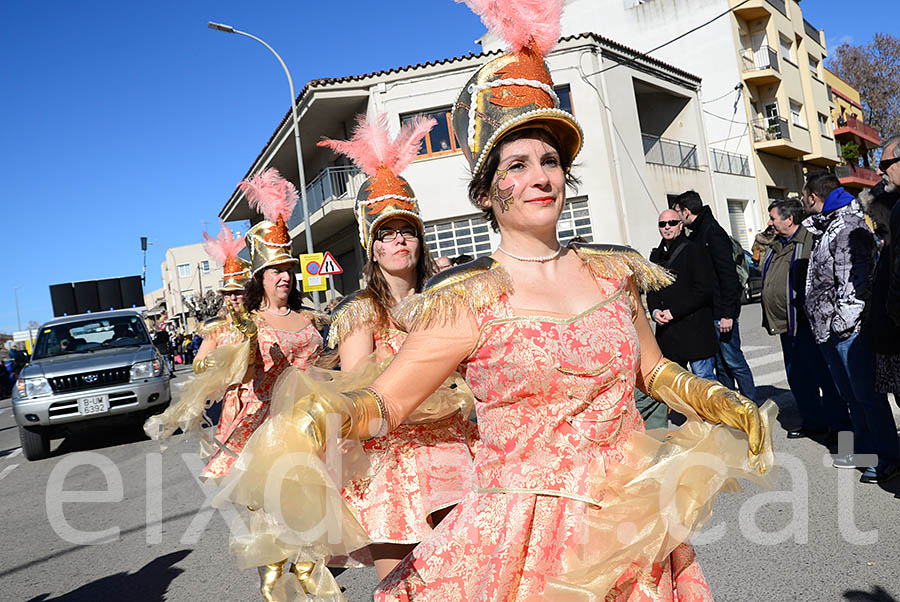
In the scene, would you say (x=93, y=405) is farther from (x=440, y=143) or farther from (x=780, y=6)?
(x=780, y=6)

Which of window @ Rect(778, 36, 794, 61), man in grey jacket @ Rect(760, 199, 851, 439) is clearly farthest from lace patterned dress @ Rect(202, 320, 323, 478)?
window @ Rect(778, 36, 794, 61)

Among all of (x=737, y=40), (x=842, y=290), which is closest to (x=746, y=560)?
(x=842, y=290)

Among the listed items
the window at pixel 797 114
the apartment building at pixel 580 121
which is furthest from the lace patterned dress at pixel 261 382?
the window at pixel 797 114

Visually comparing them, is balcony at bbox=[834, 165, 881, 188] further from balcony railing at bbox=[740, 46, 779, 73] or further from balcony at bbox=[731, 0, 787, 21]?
balcony at bbox=[731, 0, 787, 21]

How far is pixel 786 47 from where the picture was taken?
31.5 meters

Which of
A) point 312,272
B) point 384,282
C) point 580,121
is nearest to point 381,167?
point 384,282

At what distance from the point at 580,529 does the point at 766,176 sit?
1196 inches

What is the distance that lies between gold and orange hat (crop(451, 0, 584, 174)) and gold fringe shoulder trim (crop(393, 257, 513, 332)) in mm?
323

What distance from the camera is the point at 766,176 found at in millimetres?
28875

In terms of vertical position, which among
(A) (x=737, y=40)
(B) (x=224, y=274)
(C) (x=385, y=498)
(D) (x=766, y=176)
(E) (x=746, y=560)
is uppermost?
(A) (x=737, y=40)

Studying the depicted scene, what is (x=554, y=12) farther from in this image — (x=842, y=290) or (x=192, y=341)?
(x=192, y=341)

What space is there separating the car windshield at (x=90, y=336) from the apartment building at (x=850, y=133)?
117ft

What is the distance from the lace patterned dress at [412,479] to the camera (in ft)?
8.86

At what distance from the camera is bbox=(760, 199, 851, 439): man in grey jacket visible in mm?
5742
